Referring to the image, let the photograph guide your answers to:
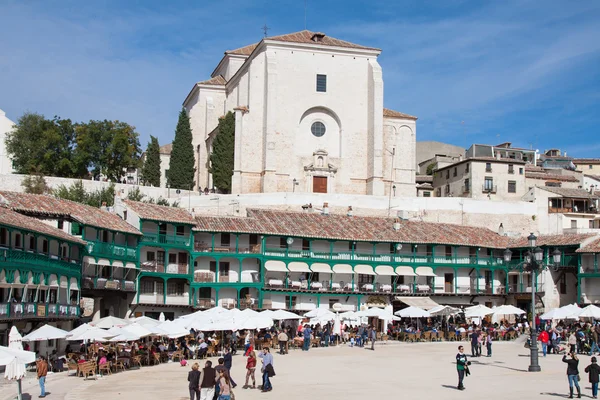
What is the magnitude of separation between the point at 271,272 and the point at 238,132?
20609 mm

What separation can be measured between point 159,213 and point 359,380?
82.6ft

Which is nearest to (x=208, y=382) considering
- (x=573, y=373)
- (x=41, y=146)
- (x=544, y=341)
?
(x=573, y=373)

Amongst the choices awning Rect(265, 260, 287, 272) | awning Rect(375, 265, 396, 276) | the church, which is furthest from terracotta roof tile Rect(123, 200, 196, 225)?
the church

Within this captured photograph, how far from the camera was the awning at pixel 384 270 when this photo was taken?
53.6 m

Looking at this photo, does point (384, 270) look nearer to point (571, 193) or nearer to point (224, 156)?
point (224, 156)

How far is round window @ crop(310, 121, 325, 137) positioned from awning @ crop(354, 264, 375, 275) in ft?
69.3

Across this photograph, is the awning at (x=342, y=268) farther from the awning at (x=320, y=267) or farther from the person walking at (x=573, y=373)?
the person walking at (x=573, y=373)

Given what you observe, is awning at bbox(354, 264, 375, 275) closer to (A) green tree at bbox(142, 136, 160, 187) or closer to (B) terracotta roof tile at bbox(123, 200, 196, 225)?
(B) terracotta roof tile at bbox(123, 200, 196, 225)

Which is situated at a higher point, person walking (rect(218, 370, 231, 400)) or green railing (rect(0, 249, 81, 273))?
green railing (rect(0, 249, 81, 273))

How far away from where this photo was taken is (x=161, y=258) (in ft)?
165

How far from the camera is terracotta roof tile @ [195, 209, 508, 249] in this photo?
170 ft

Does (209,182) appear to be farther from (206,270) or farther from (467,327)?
(467,327)

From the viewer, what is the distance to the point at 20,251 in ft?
113

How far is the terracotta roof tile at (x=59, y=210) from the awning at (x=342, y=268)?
1292 centimetres
